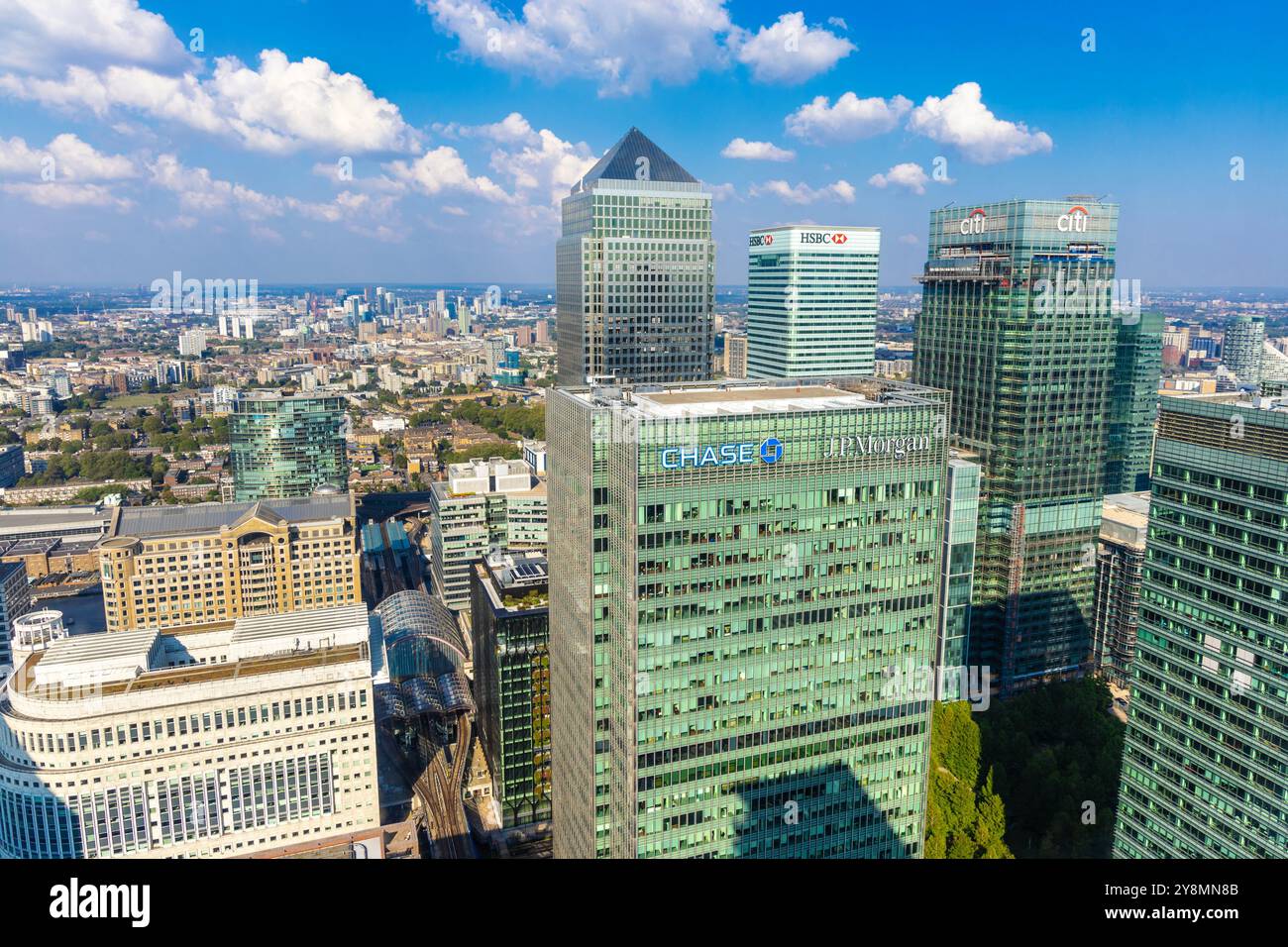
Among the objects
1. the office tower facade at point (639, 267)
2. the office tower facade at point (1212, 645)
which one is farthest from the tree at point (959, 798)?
the office tower facade at point (639, 267)

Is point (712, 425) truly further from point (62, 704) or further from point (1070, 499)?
point (1070, 499)

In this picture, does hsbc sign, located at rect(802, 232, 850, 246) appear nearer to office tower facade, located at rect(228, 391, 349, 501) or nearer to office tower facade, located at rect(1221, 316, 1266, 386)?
office tower facade, located at rect(228, 391, 349, 501)

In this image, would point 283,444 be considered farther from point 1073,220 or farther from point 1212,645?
point 1212,645

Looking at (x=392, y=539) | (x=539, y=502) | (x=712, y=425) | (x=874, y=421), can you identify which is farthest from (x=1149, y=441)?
(x=392, y=539)

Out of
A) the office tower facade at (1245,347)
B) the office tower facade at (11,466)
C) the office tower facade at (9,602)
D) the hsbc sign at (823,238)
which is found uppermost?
the hsbc sign at (823,238)

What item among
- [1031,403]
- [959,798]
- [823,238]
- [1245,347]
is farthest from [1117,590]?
[1245,347]

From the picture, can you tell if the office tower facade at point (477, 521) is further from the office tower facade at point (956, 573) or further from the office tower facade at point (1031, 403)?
the office tower facade at point (1031, 403)
